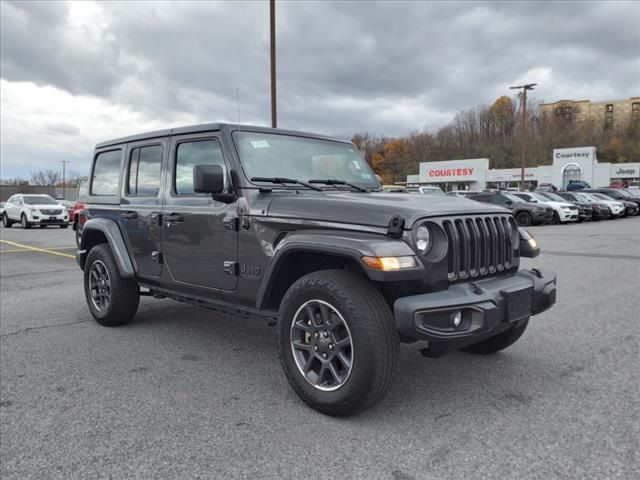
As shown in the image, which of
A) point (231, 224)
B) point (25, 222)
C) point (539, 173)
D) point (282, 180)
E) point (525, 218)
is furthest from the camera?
point (539, 173)

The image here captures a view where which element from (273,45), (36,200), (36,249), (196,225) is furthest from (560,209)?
(36,200)

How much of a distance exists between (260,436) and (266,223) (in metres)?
1.41

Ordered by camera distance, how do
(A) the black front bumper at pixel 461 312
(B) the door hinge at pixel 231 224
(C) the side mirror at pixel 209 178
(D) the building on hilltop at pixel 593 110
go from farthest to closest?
(D) the building on hilltop at pixel 593 110 → (B) the door hinge at pixel 231 224 → (C) the side mirror at pixel 209 178 → (A) the black front bumper at pixel 461 312

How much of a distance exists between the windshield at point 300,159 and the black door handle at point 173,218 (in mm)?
802

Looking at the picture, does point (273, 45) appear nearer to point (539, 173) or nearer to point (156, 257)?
point (156, 257)

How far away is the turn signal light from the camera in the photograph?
280cm

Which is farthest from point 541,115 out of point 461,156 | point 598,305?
point 598,305

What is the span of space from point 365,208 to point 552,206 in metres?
21.6

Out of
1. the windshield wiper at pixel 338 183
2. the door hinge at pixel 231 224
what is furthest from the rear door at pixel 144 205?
the windshield wiper at pixel 338 183

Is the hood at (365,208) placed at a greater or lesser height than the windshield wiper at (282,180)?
lesser

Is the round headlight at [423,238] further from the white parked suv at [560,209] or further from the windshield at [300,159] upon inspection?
the white parked suv at [560,209]

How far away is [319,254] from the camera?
11.0ft

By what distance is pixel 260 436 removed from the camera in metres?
2.86

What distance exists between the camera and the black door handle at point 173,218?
423 cm
